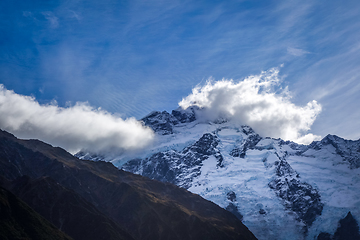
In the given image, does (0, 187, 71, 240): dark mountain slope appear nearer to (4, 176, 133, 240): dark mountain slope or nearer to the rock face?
(4, 176, 133, 240): dark mountain slope

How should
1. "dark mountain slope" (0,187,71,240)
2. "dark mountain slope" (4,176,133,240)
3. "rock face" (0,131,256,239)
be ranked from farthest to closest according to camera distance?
"rock face" (0,131,256,239) → "dark mountain slope" (4,176,133,240) → "dark mountain slope" (0,187,71,240)

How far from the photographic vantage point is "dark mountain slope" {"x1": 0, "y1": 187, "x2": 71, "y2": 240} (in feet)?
343

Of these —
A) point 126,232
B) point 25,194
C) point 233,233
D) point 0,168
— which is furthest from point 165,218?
point 0,168

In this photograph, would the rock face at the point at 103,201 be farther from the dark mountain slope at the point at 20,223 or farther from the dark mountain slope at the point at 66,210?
the dark mountain slope at the point at 20,223

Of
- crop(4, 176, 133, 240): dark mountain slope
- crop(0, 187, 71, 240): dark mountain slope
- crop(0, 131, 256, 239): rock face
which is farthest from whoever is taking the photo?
crop(0, 131, 256, 239): rock face

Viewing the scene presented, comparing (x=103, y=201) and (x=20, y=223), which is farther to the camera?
(x=103, y=201)

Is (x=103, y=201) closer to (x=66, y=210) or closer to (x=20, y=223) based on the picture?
(x=66, y=210)

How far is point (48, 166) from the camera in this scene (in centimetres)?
19400

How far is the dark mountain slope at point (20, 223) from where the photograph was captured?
343ft

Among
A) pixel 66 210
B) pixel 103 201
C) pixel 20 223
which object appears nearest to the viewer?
pixel 20 223

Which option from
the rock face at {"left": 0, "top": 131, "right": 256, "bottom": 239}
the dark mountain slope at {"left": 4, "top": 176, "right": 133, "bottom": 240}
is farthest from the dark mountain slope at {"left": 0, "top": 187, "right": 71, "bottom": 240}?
the rock face at {"left": 0, "top": 131, "right": 256, "bottom": 239}

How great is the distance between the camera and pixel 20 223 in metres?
112

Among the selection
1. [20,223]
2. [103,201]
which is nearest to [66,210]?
[103,201]

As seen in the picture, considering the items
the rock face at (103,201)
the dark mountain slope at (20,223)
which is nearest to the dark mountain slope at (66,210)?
the rock face at (103,201)
